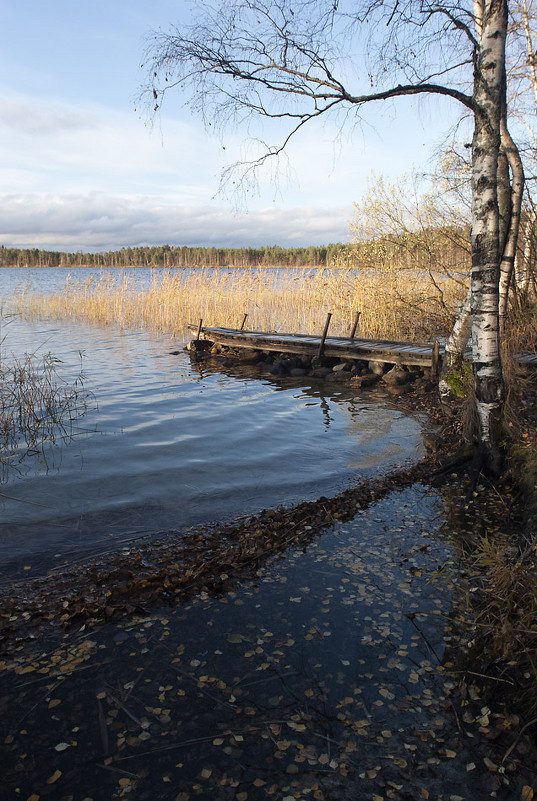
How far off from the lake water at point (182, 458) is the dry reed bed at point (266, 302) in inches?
161

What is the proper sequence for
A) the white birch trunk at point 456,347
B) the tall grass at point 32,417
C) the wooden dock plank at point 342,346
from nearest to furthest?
1. the tall grass at point 32,417
2. the white birch trunk at point 456,347
3. the wooden dock plank at point 342,346

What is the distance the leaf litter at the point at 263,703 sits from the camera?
2809 millimetres

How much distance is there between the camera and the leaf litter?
281 cm

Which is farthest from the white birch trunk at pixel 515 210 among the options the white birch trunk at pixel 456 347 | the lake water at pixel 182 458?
the lake water at pixel 182 458

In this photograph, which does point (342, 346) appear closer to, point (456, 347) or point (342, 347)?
point (342, 347)

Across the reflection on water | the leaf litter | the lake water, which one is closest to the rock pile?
the lake water

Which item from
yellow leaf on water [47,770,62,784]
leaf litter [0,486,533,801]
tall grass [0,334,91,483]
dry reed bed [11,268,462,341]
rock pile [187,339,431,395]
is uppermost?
dry reed bed [11,268,462,341]

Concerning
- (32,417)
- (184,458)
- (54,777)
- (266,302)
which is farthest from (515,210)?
(266,302)

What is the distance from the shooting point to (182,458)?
8.70 metres

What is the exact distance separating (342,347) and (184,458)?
27.3 feet

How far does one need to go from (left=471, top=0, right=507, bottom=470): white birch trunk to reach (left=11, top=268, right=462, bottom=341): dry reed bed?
7348 mm

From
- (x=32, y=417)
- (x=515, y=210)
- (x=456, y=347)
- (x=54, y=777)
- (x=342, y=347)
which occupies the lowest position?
(x=54, y=777)

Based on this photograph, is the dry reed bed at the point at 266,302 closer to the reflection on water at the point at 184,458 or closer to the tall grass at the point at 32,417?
the reflection on water at the point at 184,458

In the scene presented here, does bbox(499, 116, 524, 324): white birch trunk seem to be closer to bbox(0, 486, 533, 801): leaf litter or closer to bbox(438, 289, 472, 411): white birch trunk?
bbox(438, 289, 472, 411): white birch trunk
